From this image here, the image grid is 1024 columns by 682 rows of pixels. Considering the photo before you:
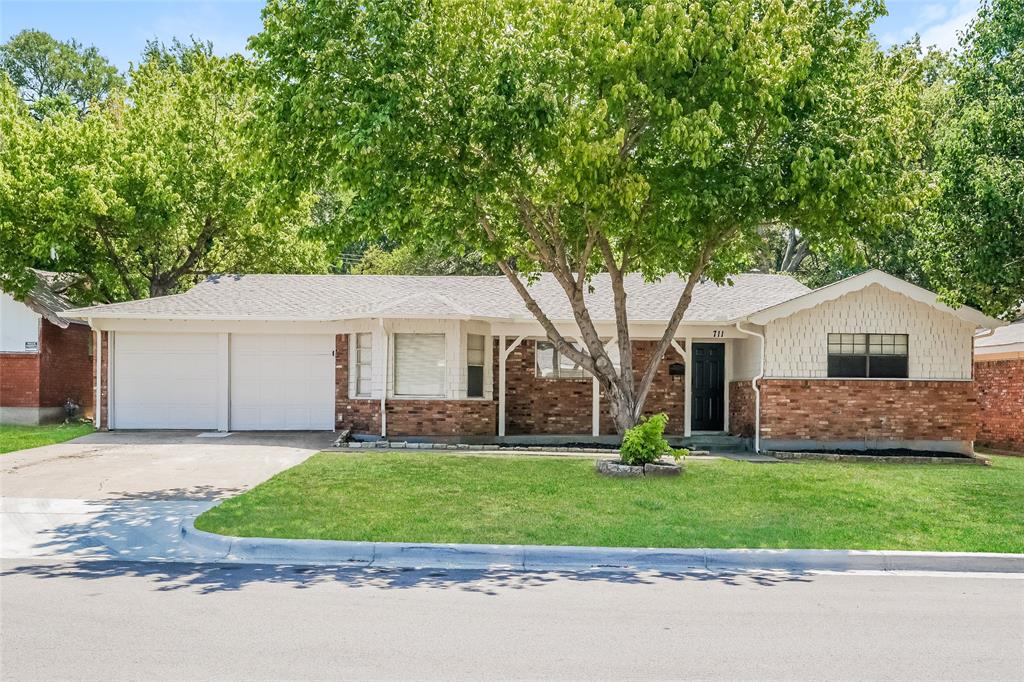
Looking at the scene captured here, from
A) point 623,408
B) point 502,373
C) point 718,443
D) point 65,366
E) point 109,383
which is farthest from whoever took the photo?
point 65,366

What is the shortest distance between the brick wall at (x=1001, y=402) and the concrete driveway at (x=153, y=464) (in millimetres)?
15349

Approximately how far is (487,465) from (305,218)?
16.9m

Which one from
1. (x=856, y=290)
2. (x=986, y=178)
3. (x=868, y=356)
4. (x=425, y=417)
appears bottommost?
(x=425, y=417)

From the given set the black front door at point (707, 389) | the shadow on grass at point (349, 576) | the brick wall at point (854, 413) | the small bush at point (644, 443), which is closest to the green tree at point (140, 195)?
the black front door at point (707, 389)

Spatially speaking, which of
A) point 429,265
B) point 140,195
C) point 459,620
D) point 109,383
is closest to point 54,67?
point 429,265

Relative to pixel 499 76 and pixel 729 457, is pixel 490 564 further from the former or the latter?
pixel 729 457

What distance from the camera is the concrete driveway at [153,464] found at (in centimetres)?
1209

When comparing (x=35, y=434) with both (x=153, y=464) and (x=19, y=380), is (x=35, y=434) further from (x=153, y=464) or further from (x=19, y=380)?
(x=153, y=464)

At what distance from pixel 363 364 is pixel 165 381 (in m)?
4.76

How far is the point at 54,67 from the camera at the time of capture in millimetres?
44281

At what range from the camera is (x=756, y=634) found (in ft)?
20.8

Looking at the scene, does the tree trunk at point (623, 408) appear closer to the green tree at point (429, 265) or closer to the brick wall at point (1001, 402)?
the brick wall at point (1001, 402)

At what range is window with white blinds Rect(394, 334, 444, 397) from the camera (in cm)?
1842

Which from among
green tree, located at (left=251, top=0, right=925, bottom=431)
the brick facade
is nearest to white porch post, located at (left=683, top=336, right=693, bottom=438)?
green tree, located at (left=251, top=0, right=925, bottom=431)
